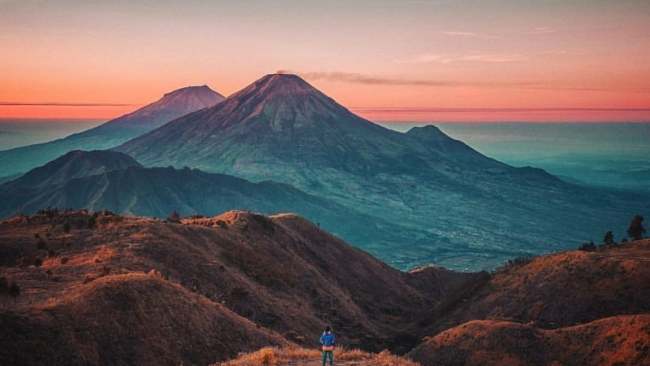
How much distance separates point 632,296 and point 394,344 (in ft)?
72.9

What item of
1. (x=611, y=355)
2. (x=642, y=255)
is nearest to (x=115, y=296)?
(x=611, y=355)

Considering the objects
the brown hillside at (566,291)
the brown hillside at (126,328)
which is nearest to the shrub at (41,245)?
the brown hillside at (126,328)

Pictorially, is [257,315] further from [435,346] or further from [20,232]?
[20,232]

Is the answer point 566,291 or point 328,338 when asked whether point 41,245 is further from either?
point 566,291

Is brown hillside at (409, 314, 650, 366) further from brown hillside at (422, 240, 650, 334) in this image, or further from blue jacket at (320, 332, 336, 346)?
blue jacket at (320, 332, 336, 346)

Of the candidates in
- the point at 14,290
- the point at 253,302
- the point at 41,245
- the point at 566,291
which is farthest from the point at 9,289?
the point at 566,291

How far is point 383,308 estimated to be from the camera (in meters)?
72.9

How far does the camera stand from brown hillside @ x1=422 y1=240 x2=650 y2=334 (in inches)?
1775

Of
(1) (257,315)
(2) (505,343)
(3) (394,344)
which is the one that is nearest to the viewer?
(2) (505,343)

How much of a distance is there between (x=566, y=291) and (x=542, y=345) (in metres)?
12.0

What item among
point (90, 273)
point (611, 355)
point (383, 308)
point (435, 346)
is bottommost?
point (383, 308)

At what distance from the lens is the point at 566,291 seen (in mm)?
49000

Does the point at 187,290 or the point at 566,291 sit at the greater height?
the point at 187,290

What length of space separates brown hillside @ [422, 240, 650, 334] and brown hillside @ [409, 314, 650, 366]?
7.31m
